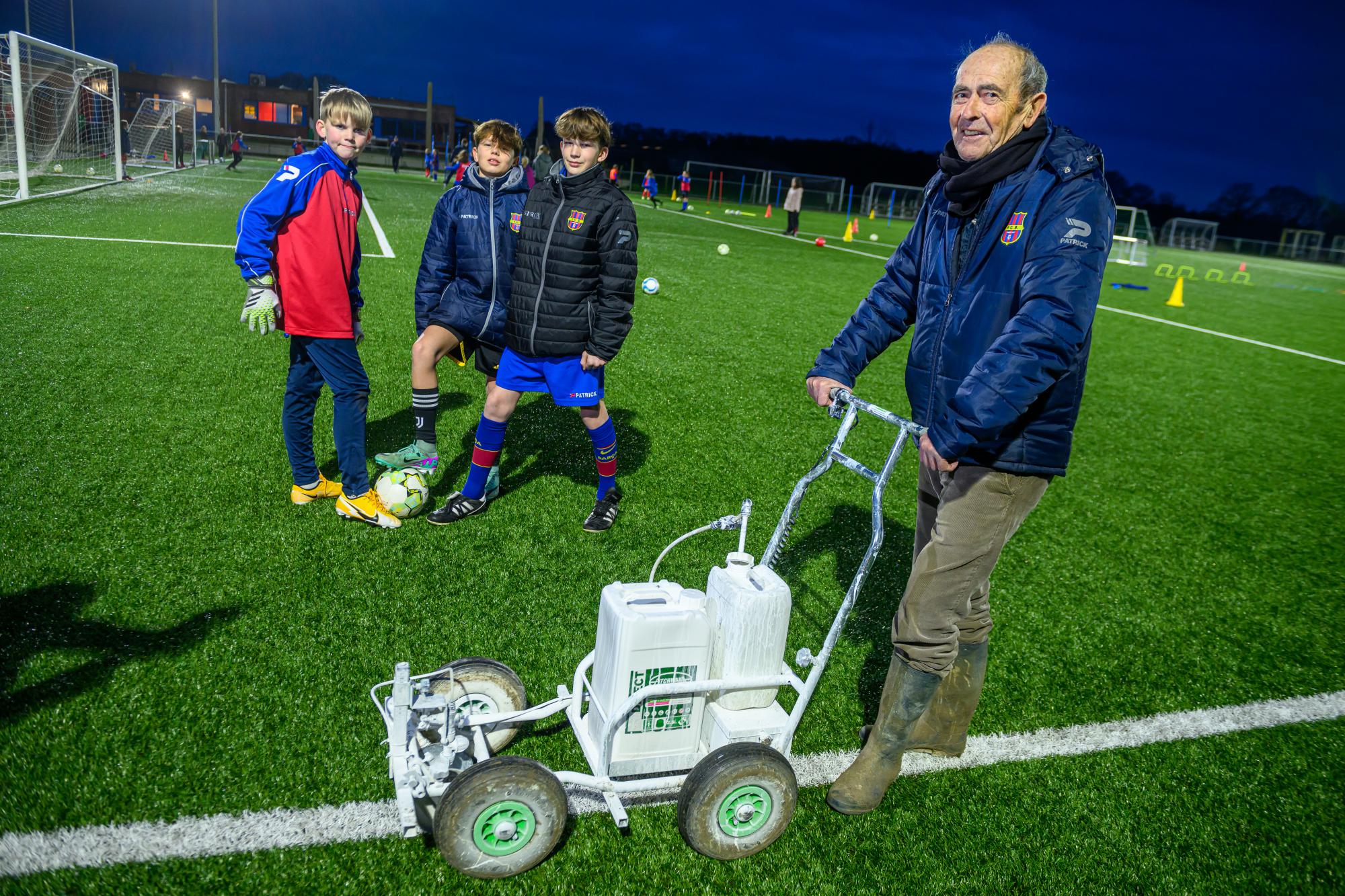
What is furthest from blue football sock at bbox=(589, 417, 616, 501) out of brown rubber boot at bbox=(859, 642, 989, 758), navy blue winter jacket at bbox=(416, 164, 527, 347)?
brown rubber boot at bbox=(859, 642, 989, 758)

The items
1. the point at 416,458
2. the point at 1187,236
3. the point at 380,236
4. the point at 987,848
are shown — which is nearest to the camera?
the point at 987,848

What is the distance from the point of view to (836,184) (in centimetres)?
5731

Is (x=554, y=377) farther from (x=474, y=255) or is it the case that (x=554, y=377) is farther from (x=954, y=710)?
(x=954, y=710)

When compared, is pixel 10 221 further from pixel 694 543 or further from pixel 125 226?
pixel 694 543

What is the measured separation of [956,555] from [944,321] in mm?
767

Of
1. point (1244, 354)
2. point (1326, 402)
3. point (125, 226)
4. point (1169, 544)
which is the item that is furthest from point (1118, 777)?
point (125, 226)

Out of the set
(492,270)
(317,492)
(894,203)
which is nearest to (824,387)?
(492,270)

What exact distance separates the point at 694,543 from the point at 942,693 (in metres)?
1.96

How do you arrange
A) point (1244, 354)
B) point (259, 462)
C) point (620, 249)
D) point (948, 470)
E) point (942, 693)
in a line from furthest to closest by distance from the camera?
point (1244, 354) < point (259, 462) < point (620, 249) < point (942, 693) < point (948, 470)

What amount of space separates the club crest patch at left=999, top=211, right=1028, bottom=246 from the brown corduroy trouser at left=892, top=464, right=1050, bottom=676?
719 mm

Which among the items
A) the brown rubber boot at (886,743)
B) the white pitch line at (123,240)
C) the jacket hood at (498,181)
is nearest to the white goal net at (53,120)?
the white pitch line at (123,240)

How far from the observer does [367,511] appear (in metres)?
4.76

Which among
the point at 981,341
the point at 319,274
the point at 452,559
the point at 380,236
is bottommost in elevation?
the point at 452,559

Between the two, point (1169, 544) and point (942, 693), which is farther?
point (1169, 544)
